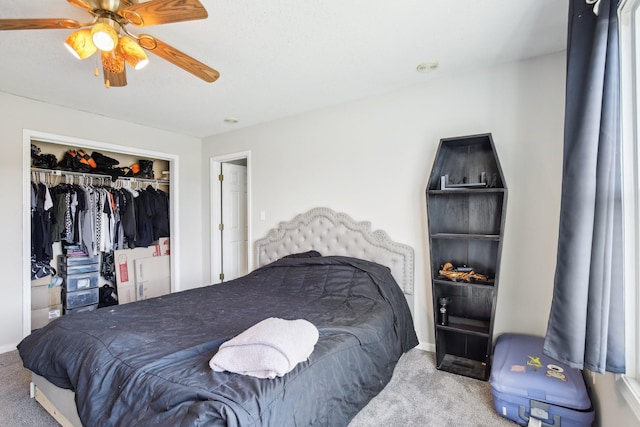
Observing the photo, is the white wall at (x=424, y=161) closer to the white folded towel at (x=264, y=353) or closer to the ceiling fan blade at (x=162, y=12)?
the white folded towel at (x=264, y=353)

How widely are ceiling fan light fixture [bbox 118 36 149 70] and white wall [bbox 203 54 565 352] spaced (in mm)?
1943

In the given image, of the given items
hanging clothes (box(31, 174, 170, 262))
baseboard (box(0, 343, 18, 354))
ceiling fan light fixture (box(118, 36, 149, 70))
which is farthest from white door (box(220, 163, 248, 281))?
ceiling fan light fixture (box(118, 36, 149, 70))

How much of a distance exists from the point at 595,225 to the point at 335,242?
84.7 inches

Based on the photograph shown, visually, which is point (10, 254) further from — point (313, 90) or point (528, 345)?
point (528, 345)

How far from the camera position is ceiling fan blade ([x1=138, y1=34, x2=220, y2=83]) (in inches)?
64.9

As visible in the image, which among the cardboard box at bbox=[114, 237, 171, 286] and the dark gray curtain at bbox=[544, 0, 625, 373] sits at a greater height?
the dark gray curtain at bbox=[544, 0, 625, 373]

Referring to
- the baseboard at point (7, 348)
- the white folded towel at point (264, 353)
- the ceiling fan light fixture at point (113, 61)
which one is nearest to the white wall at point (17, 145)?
the baseboard at point (7, 348)

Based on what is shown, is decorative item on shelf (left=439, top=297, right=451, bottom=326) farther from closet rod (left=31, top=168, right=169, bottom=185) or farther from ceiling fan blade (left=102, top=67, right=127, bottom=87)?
Answer: closet rod (left=31, top=168, right=169, bottom=185)

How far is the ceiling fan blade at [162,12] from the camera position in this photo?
1.37 meters

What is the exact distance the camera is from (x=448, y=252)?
8.74 feet

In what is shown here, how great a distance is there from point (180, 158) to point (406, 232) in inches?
127

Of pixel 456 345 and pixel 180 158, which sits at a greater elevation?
pixel 180 158

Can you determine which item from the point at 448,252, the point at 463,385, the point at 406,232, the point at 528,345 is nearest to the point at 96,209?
the point at 406,232

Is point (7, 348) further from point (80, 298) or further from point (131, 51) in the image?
point (131, 51)
